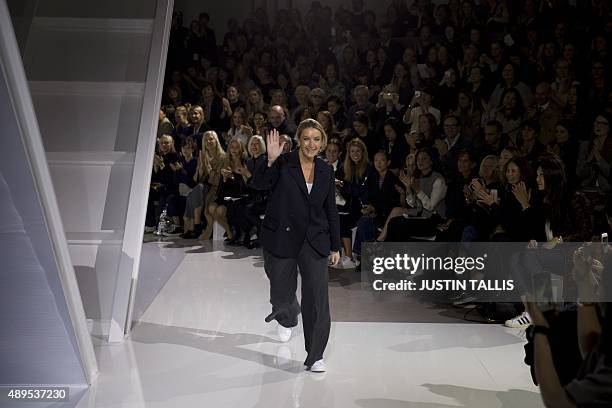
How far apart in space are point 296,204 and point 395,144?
333 cm

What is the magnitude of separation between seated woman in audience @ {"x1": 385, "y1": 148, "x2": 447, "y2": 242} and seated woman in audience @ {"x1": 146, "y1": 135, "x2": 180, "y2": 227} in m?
3.03

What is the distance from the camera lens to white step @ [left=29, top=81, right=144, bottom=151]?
4867mm

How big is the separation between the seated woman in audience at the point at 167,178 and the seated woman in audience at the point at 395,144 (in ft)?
8.00

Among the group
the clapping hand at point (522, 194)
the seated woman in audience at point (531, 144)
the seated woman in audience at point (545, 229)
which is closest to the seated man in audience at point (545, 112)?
the seated woman in audience at point (531, 144)

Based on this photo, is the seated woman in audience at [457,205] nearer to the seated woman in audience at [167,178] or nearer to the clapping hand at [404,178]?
the clapping hand at [404,178]

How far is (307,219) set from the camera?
4340 millimetres

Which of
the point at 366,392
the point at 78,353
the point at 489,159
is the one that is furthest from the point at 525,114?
the point at 78,353

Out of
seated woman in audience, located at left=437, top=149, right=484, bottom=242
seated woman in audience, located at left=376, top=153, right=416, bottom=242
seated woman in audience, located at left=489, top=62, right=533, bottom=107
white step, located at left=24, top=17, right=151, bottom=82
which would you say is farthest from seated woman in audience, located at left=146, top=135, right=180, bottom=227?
white step, located at left=24, top=17, right=151, bottom=82

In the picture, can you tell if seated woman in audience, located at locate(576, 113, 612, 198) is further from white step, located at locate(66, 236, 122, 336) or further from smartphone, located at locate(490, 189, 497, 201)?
white step, located at locate(66, 236, 122, 336)

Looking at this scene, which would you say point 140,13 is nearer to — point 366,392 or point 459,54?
point 366,392

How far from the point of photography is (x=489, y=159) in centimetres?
627

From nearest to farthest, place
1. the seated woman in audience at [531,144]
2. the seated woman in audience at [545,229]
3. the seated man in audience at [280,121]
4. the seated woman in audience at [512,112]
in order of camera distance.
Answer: the seated woman in audience at [545,229]
the seated woman in audience at [531,144]
the seated woman in audience at [512,112]
the seated man in audience at [280,121]

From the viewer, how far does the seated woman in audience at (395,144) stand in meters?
7.30

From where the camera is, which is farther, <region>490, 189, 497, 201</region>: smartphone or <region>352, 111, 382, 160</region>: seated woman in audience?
<region>352, 111, 382, 160</region>: seated woman in audience
